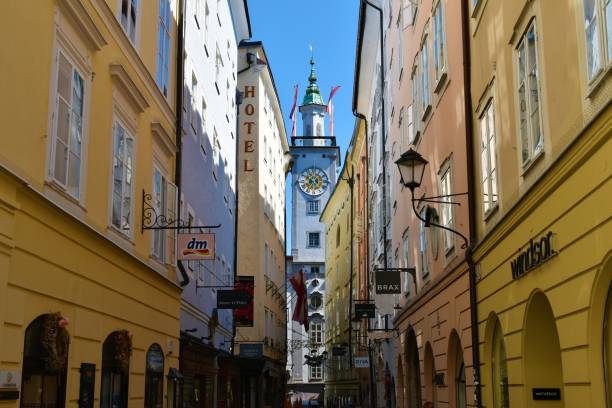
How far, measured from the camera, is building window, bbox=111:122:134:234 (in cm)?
1349

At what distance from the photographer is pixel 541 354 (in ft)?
36.0

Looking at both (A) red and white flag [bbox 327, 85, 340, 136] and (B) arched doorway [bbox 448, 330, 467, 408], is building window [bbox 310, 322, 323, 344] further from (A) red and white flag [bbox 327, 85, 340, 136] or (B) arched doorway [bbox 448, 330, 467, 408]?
(B) arched doorway [bbox 448, 330, 467, 408]

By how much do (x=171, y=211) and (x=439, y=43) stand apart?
22.0 feet

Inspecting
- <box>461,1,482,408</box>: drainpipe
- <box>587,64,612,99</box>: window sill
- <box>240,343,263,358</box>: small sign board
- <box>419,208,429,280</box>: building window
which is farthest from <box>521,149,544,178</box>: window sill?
<box>240,343,263,358</box>: small sign board

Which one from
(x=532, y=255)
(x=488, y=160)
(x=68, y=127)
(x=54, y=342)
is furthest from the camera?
(x=488, y=160)

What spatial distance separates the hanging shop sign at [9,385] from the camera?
27.6 ft

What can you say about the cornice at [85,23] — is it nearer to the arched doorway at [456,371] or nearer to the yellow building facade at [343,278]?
the arched doorway at [456,371]

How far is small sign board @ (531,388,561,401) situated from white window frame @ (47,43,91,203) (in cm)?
638

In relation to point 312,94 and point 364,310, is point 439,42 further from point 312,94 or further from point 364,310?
point 312,94

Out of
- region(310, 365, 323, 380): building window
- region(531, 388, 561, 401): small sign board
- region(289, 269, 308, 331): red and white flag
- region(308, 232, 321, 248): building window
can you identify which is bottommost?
region(531, 388, 561, 401): small sign board

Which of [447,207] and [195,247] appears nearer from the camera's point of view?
[195,247]

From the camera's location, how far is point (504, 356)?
43.1 feet

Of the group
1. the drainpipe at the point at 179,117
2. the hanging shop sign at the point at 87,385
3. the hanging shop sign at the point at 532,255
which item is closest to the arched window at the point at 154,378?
the drainpipe at the point at 179,117

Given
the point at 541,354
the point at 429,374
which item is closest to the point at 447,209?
the point at 429,374
